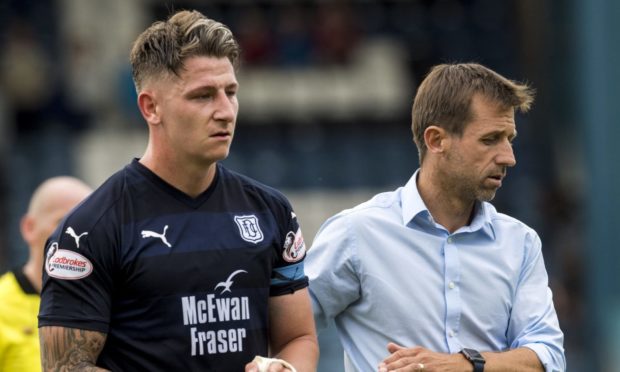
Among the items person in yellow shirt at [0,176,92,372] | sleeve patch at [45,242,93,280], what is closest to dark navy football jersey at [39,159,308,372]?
sleeve patch at [45,242,93,280]

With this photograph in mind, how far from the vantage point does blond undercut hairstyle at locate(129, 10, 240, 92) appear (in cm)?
441

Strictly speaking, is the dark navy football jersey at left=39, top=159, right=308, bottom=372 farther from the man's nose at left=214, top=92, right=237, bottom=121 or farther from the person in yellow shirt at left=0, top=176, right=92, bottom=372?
the person in yellow shirt at left=0, top=176, right=92, bottom=372

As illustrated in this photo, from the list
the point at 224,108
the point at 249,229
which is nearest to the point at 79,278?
the point at 249,229

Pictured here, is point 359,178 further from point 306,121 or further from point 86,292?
point 86,292

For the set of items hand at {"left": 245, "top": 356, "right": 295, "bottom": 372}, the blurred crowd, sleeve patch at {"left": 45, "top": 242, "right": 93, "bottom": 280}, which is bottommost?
the blurred crowd

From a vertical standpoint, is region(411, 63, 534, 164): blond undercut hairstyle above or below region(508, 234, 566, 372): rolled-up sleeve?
above

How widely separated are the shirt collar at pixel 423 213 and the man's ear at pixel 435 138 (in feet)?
0.54

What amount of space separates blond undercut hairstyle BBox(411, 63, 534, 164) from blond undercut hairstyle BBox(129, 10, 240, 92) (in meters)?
0.88

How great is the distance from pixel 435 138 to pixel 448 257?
44 centimetres

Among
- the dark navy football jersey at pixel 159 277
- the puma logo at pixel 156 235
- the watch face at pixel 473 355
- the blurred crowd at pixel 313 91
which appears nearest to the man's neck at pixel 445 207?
the watch face at pixel 473 355

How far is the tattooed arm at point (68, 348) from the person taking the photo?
167 inches

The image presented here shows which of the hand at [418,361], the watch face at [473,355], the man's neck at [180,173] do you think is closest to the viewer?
the man's neck at [180,173]

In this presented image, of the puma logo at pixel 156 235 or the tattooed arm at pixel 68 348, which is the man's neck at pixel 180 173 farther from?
the tattooed arm at pixel 68 348

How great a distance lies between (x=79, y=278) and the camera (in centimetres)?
425
